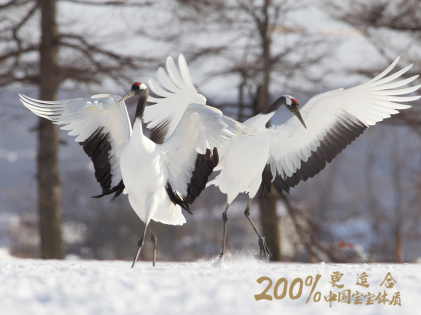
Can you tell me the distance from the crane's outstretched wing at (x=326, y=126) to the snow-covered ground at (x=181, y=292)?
99.0 inches

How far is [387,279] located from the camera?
15.0 feet

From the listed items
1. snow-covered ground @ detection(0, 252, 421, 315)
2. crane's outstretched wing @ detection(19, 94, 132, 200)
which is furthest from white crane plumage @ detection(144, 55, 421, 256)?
snow-covered ground @ detection(0, 252, 421, 315)

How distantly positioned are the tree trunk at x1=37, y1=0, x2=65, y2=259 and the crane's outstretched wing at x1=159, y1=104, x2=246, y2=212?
535 cm

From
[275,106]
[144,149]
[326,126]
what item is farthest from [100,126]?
[326,126]

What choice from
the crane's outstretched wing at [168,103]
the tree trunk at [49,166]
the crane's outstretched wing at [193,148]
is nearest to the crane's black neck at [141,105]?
the crane's outstretched wing at [193,148]

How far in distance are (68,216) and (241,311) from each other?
25.7m

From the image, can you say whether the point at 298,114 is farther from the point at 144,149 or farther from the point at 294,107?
the point at 144,149

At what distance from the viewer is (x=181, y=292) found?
4086 mm

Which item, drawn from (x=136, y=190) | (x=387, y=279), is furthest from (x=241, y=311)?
(x=136, y=190)

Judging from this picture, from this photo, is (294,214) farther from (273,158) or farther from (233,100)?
(273,158)

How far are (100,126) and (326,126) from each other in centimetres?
254

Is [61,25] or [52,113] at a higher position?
[61,25]

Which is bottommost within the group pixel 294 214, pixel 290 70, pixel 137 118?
pixel 294 214

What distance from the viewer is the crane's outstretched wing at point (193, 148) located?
5.51m
